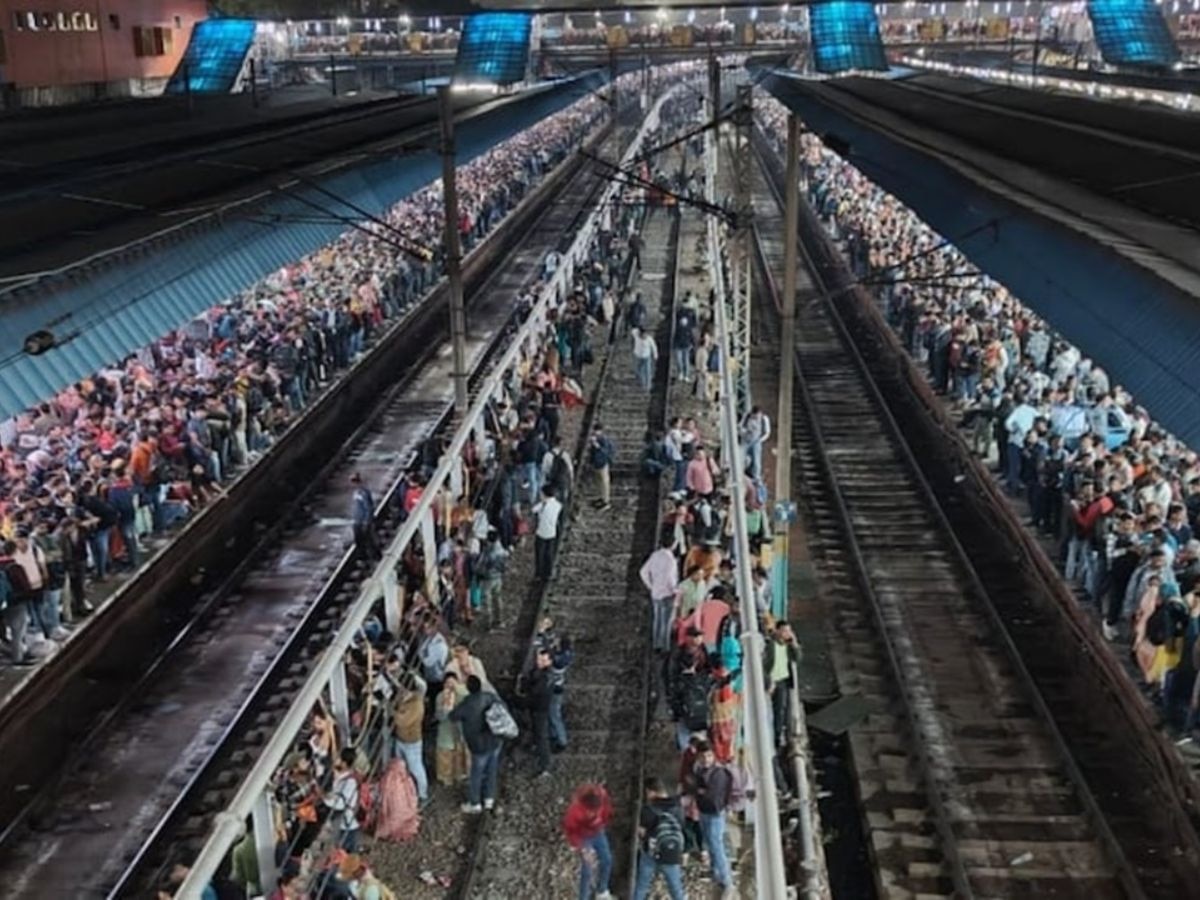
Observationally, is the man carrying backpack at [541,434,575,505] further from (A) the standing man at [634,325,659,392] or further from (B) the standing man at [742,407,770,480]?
(A) the standing man at [634,325,659,392]

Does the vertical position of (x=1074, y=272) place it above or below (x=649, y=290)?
above

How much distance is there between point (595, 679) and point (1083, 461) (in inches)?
296

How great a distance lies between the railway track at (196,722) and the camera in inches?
507

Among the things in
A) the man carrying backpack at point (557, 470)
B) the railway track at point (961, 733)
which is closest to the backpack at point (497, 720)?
the railway track at point (961, 733)

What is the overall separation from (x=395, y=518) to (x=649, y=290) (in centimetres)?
1965

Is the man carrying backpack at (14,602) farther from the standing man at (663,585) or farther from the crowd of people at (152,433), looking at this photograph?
the standing man at (663,585)

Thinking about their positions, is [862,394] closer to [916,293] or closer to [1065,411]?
[916,293]

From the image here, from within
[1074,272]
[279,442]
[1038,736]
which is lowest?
[1038,736]

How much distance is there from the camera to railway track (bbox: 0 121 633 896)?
12883 millimetres

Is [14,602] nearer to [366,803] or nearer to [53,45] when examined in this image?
[366,803]

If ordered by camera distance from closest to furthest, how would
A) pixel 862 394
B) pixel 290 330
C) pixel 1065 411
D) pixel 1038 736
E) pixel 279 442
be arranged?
pixel 1038 736 → pixel 1065 411 → pixel 279 442 → pixel 290 330 → pixel 862 394

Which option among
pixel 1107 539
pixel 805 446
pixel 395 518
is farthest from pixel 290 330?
pixel 1107 539

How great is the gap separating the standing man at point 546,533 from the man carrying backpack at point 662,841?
22.6 feet

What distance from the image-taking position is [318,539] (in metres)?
21.0
